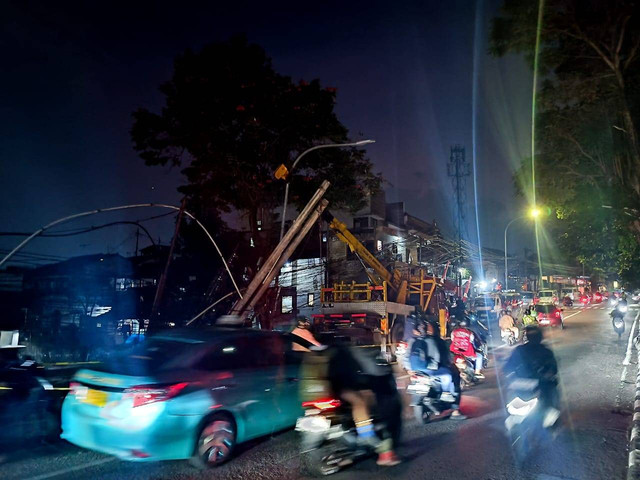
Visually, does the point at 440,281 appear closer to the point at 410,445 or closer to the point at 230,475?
the point at 410,445

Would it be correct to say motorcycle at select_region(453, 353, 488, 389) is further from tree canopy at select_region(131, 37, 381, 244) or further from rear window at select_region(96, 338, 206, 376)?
tree canopy at select_region(131, 37, 381, 244)

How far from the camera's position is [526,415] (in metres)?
6.78

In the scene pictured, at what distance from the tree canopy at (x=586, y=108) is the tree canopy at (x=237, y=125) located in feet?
26.3

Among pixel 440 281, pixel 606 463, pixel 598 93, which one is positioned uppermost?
pixel 598 93

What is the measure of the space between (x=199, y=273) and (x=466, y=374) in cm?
1980

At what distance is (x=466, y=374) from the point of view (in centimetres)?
1109

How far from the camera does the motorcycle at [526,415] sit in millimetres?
6746

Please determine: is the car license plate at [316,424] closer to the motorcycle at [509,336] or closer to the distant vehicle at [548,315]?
the motorcycle at [509,336]

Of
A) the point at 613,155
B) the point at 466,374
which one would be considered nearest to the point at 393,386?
the point at 466,374

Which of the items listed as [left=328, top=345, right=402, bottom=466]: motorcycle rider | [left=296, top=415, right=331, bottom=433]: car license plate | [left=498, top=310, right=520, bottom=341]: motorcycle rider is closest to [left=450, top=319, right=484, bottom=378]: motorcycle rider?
[left=328, top=345, right=402, bottom=466]: motorcycle rider

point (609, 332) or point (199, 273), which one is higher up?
point (199, 273)

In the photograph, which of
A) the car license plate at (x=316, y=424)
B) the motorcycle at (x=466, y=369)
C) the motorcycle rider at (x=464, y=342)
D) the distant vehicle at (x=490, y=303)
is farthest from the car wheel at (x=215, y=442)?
the distant vehicle at (x=490, y=303)

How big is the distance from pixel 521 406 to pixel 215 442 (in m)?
3.95

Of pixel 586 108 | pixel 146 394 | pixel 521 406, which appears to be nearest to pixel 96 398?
pixel 146 394
